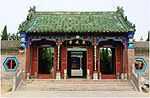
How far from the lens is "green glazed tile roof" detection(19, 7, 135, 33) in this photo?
429 inches

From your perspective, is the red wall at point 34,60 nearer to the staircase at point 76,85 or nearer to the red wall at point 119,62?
the staircase at point 76,85

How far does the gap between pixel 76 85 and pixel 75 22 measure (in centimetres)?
452

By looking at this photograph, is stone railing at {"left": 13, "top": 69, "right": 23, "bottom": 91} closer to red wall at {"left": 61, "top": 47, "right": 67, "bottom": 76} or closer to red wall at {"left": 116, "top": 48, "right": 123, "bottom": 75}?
red wall at {"left": 61, "top": 47, "right": 67, "bottom": 76}

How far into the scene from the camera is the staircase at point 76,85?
9.78m

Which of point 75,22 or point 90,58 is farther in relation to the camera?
point 90,58

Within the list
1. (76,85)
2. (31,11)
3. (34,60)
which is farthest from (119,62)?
(31,11)

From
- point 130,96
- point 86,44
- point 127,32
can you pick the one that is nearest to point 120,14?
point 127,32

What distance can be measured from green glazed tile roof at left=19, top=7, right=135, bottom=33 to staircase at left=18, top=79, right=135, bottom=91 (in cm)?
312

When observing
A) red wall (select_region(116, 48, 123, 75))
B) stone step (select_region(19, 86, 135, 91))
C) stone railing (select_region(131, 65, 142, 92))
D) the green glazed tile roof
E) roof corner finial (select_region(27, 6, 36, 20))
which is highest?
roof corner finial (select_region(27, 6, 36, 20))

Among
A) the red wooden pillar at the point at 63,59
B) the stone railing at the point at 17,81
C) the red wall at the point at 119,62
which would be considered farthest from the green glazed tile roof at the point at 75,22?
the stone railing at the point at 17,81

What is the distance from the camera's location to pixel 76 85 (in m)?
10.0

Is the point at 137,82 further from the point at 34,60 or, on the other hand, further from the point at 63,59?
the point at 34,60

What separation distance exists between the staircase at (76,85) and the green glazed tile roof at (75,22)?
123 inches

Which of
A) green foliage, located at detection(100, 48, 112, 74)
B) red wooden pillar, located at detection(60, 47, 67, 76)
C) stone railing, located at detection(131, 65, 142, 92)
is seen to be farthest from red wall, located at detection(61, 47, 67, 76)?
green foliage, located at detection(100, 48, 112, 74)
